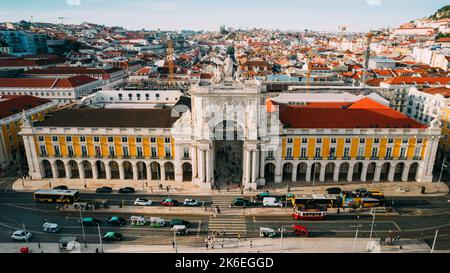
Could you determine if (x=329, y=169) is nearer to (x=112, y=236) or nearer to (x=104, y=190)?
(x=112, y=236)

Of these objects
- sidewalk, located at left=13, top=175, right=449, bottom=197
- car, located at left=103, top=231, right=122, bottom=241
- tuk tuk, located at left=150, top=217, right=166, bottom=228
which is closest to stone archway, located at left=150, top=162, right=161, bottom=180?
sidewalk, located at left=13, top=175, right=449, bottom=197

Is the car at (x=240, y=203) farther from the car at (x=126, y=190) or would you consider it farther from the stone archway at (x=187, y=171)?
the car at (x=126, y=190)

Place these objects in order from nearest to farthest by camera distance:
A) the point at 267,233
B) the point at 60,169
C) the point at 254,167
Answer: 1. the point at 267,233
2. the point at 254,167
3. the point at 60,169

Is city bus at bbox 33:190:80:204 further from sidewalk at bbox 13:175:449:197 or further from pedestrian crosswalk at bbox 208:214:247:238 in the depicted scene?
pedestrian crosswalk at bbox 208:214:247:238

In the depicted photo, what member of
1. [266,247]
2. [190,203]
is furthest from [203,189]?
[266,247]

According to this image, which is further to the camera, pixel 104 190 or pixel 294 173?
pixel 294 173

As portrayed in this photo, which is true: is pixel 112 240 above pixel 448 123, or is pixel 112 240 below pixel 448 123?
below

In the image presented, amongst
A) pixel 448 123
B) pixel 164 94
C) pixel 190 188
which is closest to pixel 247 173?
pixel 190 188
